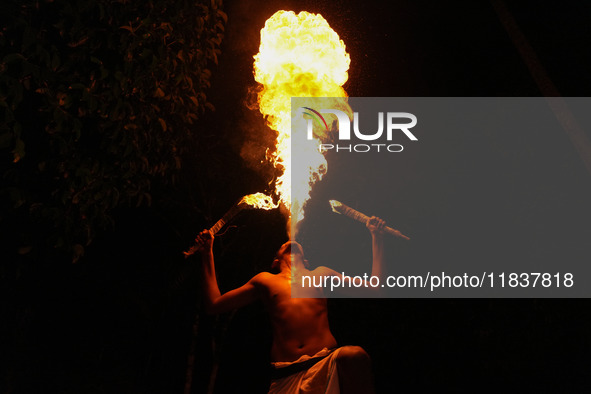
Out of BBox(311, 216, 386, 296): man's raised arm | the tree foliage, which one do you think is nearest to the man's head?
BBox(311, 216, 386, 296): man's raised arm

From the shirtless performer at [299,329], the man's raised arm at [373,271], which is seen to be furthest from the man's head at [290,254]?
the man's raised arm at [373,271]

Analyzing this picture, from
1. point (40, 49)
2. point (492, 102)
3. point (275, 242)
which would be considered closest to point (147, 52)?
point (40, 49)

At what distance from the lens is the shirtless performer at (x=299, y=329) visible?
11.6ft

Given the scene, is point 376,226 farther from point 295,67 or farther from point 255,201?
point 295,67

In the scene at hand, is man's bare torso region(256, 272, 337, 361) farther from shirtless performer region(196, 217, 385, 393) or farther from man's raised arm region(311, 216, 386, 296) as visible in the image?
man's raised arm region(311, 216, 386, 296)

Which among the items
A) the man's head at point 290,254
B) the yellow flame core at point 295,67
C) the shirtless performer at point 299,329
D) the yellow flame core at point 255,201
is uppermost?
the yellow flame core at point 295,67

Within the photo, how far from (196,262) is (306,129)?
2.28 m

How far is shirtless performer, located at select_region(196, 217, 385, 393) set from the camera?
3531mm

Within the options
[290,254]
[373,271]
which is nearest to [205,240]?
[290,254]

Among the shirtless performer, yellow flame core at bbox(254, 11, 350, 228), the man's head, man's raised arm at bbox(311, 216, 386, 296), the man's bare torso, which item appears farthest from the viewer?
yellow flame core at bbox(254, 11, 350, 228)

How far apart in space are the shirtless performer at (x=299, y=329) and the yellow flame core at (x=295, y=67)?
1.05 metres

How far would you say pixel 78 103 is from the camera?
3.40 m

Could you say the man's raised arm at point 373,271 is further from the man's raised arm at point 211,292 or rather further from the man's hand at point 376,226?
the man's raised arm at point 211,292

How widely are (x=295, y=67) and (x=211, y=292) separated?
2209 mm
